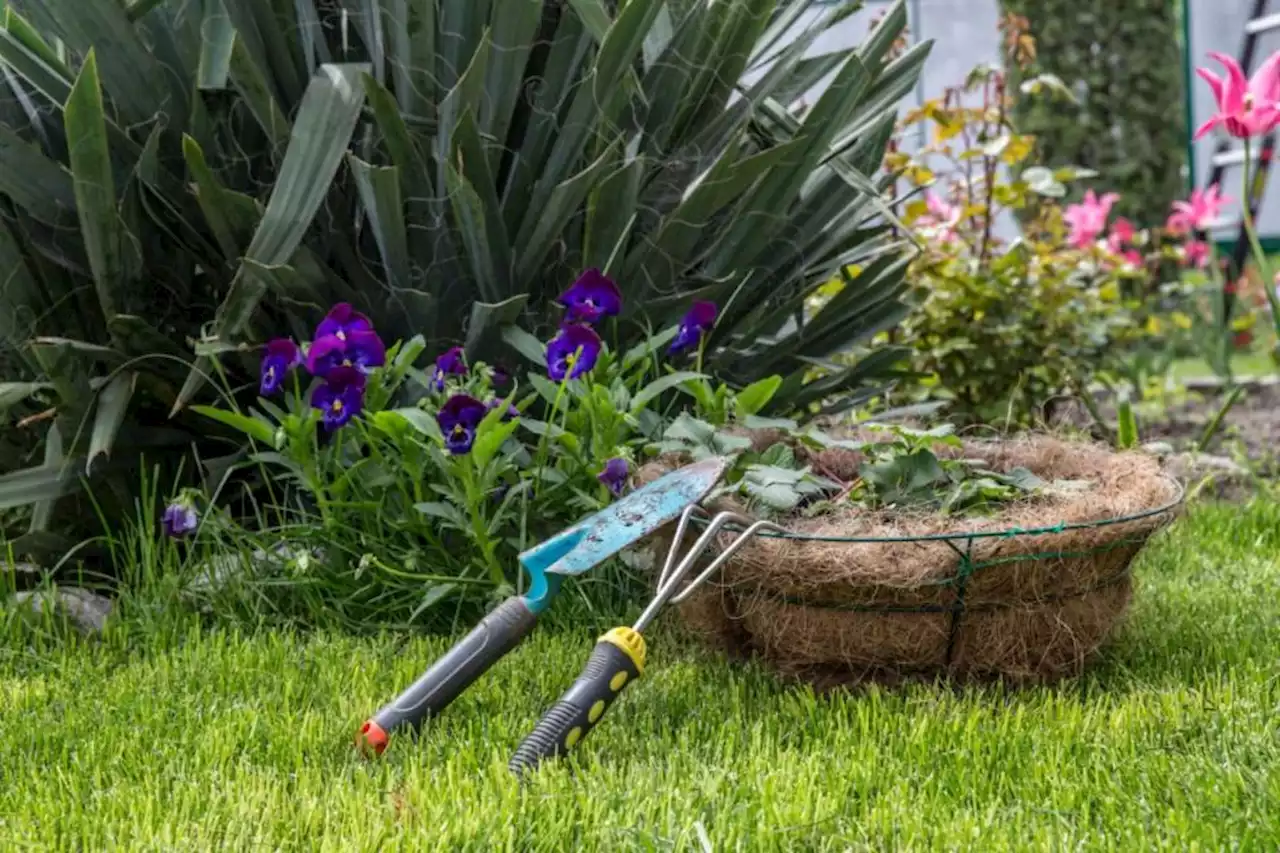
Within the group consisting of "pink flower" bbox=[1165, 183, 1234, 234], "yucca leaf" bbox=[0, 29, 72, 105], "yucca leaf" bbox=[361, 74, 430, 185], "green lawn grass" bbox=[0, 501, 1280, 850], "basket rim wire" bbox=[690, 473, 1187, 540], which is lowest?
"pink flower" bbox=[1165, 183, 1234, 234]

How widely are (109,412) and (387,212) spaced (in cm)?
49

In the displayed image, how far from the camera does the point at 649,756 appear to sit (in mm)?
1319

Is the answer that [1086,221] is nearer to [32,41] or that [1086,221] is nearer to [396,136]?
[396,136]

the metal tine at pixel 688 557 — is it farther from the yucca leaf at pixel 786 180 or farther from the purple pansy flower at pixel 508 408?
the yucca leaf at pixel 786 180

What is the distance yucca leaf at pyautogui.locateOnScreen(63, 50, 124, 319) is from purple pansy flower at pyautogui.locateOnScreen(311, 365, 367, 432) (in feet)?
1.35

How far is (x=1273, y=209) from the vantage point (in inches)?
281

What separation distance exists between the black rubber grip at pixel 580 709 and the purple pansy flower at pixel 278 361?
2.54 ft

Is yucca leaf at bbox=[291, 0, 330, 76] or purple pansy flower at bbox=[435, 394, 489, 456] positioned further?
yucca leaf at bbox=[291, 0, 330, 76]

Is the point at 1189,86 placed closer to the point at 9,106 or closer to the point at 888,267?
the point at 888,267

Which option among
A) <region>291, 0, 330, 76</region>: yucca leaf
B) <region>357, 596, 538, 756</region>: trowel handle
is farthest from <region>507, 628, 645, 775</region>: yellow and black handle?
<region>291, 0, 330, 76</region>: yucca leaf

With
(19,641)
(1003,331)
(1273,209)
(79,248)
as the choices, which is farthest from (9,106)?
(1273,209)

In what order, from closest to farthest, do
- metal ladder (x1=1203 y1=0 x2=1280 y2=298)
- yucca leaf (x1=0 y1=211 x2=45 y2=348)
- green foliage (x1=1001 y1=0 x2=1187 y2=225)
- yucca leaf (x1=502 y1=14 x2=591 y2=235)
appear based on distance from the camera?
yucca leaf (x1=0 y1=211 x2=45 y2=348), yucca leaf (x1=502 y1=14 x2=591 y2=235), metal ladder (x1=1203 y1=0 x2=1280 y2=298), green foliage (x1=1001 y1=0 x2=1187 y2=225)

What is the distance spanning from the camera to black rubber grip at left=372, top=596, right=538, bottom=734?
1.35 m

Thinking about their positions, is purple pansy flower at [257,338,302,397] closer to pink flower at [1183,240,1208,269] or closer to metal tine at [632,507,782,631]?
metal tine at [632,507,782,631]
